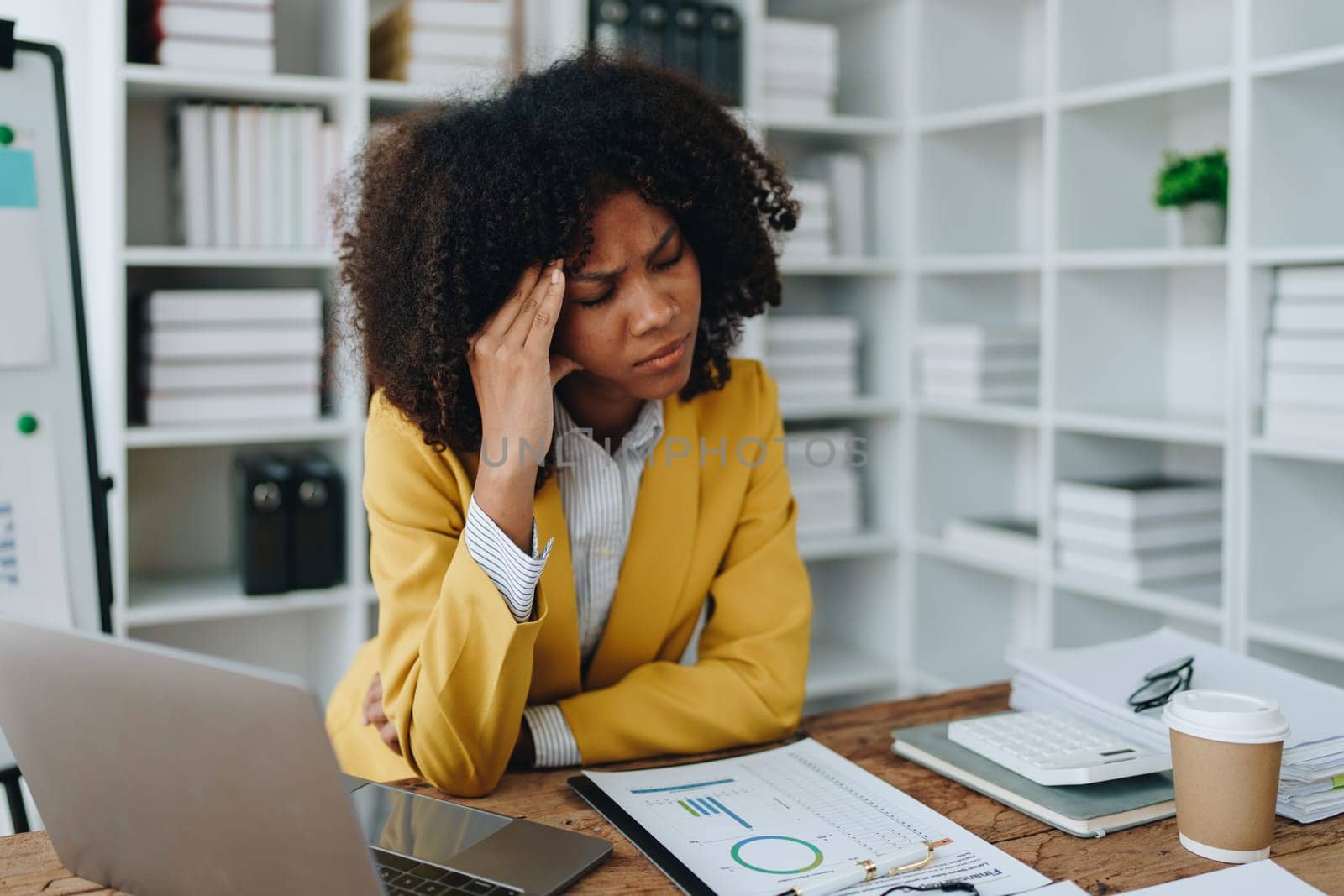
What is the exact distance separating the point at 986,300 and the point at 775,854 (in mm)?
2423

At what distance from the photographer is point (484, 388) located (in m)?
1.37

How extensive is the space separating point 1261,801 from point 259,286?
2446mm

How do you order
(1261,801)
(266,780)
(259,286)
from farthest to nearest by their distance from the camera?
(259,286), (1261,801), (266,780)

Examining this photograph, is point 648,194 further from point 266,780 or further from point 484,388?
point 266,780

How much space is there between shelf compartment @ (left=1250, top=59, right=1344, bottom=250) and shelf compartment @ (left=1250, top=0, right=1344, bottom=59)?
0.07 metres

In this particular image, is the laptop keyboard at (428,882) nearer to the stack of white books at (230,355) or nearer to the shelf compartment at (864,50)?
the stack of white books at (230,355)

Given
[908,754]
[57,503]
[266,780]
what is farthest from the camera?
[57,503]

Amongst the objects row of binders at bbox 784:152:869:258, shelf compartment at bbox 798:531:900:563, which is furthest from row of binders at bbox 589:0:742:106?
shelf compartment at bbox 798:531:900:563

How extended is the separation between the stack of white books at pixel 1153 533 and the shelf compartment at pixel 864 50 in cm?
117

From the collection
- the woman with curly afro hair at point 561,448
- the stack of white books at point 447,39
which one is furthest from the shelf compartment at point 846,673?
the stack of white books at point 447,39

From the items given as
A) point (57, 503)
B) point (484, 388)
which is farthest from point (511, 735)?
point (57, 503)

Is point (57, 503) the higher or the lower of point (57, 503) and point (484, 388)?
the lower

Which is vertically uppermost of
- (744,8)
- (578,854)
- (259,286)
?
(744,8)

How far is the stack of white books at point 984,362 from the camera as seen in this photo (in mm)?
2879
